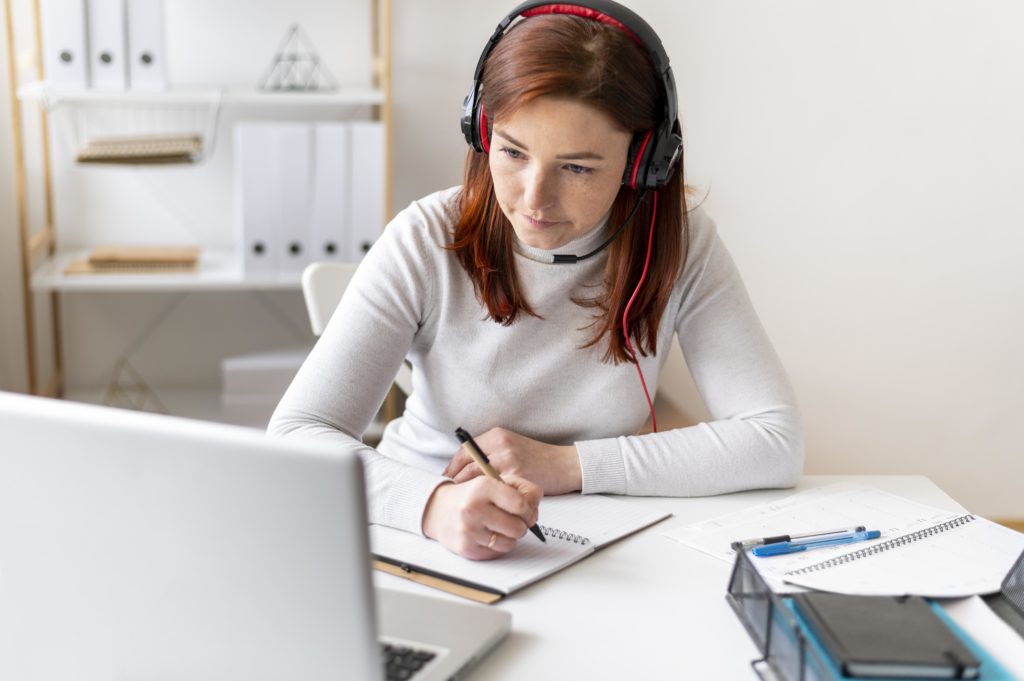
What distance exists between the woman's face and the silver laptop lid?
0.58m

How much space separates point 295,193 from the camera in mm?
2324

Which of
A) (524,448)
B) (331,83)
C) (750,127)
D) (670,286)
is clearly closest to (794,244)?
(750,127)

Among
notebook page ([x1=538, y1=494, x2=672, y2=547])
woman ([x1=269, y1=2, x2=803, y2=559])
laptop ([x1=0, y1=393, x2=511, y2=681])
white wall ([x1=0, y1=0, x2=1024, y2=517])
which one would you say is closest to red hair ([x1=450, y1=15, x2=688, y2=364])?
woman ([x1=269, y1=2, x2=803, y2=559])

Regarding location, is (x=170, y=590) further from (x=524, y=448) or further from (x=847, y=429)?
(x=847, y=429)

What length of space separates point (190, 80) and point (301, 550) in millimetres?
2164

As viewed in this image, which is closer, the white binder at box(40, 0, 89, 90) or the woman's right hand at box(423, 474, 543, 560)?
the woman's right hand at box(423, 474, 543, 560)

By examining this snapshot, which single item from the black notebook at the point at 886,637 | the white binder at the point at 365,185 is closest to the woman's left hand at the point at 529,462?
the black notebook at the point at 886,637

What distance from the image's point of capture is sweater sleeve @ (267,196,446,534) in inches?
45.4

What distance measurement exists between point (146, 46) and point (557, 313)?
4.47ft

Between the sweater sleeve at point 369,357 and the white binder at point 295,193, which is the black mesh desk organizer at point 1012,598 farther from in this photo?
the white binder at point 295,193

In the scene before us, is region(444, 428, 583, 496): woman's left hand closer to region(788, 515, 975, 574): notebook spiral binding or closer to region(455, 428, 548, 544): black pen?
region(455, 428, 548, 544): black pen

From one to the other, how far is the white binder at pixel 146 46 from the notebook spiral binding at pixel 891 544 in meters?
1.80

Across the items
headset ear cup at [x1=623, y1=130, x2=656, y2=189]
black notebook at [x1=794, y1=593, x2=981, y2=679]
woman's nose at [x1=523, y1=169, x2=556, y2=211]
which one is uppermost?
headset ear cup at [x1=623, y1=130, x2=656, y2=189]

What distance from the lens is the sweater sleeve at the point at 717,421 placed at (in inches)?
47.6
